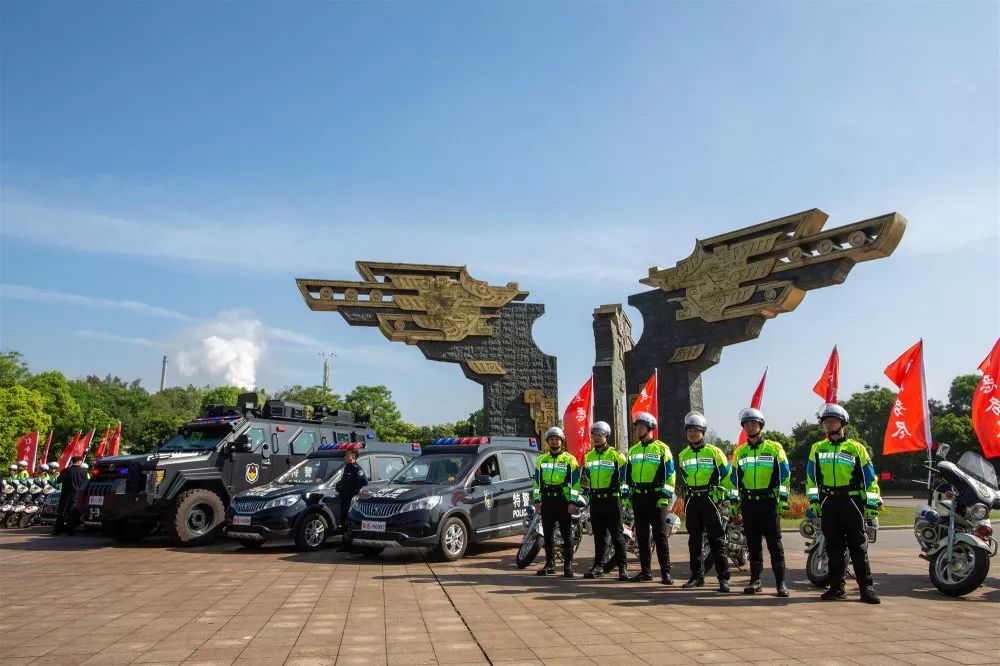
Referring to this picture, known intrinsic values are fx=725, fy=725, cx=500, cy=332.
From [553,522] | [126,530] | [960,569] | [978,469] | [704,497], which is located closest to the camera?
[960,569]

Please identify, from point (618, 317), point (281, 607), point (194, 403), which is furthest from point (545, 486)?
point (194, 403)

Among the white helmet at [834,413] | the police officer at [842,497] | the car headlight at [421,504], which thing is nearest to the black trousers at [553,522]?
the car headlight at [421,504]

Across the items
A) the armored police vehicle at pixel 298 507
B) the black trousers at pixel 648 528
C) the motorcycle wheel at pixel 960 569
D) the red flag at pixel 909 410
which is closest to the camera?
the motorcycle wheel at pixel 960 569

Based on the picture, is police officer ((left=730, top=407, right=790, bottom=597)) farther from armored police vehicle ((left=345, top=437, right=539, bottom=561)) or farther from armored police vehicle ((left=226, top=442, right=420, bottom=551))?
armored police vehicle ((left=226, top=442, right=420, bottom=551))

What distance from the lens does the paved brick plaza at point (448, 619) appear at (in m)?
5.00

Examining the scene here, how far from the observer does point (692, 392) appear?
17062 mm

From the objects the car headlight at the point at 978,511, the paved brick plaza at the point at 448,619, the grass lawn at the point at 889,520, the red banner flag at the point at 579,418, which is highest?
the red banner flag at the point at 579,418

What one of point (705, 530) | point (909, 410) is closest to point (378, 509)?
point (705, 530)

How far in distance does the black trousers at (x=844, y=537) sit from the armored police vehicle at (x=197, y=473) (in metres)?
9.92

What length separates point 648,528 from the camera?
834cm

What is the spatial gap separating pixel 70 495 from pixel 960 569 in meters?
15.1

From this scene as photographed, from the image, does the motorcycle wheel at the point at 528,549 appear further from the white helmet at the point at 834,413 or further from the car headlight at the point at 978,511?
the car headlight at the point at 978,511

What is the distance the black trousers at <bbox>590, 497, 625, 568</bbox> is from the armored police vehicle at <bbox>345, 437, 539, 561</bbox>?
1.91m

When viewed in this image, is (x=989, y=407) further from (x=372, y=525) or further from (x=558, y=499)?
(x=372, y=525)
